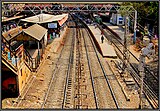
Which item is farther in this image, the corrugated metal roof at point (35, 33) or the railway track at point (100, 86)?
the corrugated metal roof at point (35, 33)

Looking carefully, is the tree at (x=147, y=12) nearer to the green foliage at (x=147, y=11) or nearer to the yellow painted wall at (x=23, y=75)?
the green foliage at (x=147, y=11)

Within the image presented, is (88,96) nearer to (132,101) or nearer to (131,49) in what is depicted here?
(132,101)

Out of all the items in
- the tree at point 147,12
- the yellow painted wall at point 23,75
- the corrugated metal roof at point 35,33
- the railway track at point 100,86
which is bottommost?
the railway track at point 100,86

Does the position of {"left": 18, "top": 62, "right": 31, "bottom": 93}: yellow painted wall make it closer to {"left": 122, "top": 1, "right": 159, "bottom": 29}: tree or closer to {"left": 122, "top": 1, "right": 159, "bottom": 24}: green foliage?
{"left": 122, "top": 1, "right": 159, "bottom": 24}: green foliage

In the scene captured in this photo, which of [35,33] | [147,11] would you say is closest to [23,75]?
[35,33]

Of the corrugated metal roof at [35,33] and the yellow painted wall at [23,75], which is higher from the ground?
the corrugated metal roof at [35,33]

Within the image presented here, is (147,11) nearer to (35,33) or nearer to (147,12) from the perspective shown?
(147,12)

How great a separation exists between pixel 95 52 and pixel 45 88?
12.3m

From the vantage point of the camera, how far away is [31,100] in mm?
14938

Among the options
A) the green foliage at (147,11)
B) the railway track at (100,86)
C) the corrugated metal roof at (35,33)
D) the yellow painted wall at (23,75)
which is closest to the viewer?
the railway track at (100,86)

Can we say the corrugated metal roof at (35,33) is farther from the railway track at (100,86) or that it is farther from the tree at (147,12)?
the tree at (147,12)

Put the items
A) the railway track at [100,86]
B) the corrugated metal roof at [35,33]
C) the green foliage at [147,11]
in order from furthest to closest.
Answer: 1. the green foliage at [147,11]
2. the corrugated metal roof at [35,33]
3. the railway track at [100,86]

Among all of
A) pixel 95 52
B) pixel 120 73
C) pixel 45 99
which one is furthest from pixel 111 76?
pixel 95 52

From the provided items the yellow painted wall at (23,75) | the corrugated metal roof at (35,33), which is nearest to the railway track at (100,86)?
the yellow painted wall at (23,75)
